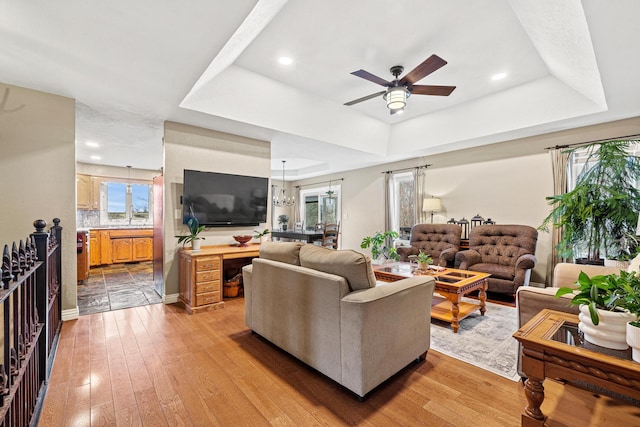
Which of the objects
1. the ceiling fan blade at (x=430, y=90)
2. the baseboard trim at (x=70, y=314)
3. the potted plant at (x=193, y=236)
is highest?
the ceiling fan blade at (x=430, y=90)

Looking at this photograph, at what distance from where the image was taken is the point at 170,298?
3943mm

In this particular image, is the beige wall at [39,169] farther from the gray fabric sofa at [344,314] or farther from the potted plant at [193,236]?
the gray fabric sofa at [344,314]

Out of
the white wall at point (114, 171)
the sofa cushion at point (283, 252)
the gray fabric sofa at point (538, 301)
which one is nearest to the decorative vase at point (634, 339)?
the gray fabric sofa at point (538, 301)

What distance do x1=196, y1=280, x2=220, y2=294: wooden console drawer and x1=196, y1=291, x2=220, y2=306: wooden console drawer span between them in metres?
0.04

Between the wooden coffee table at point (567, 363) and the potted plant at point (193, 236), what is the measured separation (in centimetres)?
355

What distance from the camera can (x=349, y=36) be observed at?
9.82ft

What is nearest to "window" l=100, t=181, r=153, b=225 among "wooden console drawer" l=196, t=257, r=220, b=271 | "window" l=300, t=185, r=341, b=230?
"window" l=300, t=185, r=341, b=230

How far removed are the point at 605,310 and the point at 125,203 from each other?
910cm

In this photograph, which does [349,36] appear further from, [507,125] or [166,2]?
[507,125]

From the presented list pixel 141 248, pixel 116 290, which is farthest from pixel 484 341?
pixel 141 248

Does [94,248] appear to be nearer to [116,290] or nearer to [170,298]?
[116,290]

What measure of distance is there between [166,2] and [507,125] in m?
4.53

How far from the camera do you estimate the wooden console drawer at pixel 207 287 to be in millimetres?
3588

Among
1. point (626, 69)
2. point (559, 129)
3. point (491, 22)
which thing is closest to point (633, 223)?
point (626, 69)
